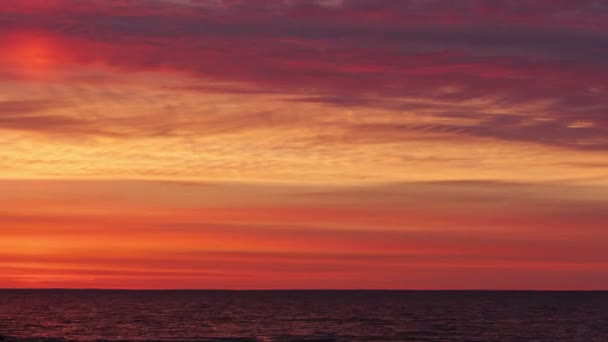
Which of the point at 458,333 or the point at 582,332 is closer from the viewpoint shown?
the point at 458,333

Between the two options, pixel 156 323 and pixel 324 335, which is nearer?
pixel 324 335

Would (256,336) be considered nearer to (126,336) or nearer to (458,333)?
(126,336)

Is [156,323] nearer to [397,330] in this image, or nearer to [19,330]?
[19,330]

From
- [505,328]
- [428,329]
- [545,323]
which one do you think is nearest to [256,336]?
[428,329]

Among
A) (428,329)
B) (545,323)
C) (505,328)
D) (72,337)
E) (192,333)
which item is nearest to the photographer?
(72,337)

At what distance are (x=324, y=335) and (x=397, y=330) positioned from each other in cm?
1371

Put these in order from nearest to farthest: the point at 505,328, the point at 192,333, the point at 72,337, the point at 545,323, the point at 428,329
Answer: the point at 72,337 < the point at 192,333 < the point at 428,329 < the point at 505,328 < the point at 545,323

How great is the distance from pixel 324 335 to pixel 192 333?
1665 centimetres

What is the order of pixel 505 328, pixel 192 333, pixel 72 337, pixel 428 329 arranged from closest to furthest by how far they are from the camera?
pixel 72 337, pixel 192 333, pixel 428 329, pixel 505 328

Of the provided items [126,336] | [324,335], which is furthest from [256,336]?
[126,336]

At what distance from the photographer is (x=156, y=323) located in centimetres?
13725

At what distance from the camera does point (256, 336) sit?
10988 centimetres

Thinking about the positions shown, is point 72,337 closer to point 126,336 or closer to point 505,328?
point 126,336

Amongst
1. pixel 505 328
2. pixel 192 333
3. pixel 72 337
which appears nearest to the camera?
pixel 72 337
